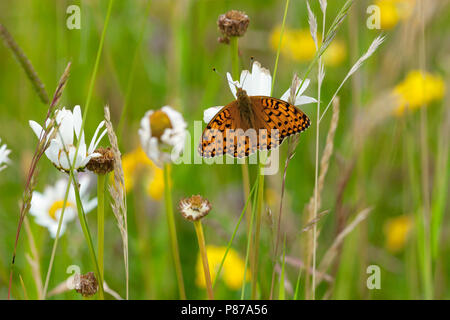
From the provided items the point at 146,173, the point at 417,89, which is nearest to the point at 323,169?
the point at 146,173

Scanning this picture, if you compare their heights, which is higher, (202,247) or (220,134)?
(220,134)

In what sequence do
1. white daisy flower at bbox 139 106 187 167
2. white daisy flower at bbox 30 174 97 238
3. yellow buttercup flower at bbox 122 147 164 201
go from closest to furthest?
white daisy flower at bbox 139 106 187 167
white daisy flower at bbox 30 174 97 238
yellow buttercup flower at bbox 122 147 164 201

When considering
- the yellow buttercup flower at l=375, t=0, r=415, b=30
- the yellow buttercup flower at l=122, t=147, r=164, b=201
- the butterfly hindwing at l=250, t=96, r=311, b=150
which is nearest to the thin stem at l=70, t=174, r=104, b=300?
the butterfly hindwing at l=250, t=96, r=311, b=150

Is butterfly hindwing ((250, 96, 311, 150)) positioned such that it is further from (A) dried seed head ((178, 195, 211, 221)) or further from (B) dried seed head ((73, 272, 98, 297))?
(B) dried seed head ((73, 272, 98, 297))

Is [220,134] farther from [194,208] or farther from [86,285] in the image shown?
[86,285]

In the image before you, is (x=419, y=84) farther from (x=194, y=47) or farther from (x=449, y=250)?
(x=194, y=47)

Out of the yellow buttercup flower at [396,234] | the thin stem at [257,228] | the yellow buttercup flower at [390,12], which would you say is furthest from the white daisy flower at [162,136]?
the yellow buttercup flower at [390,12]
